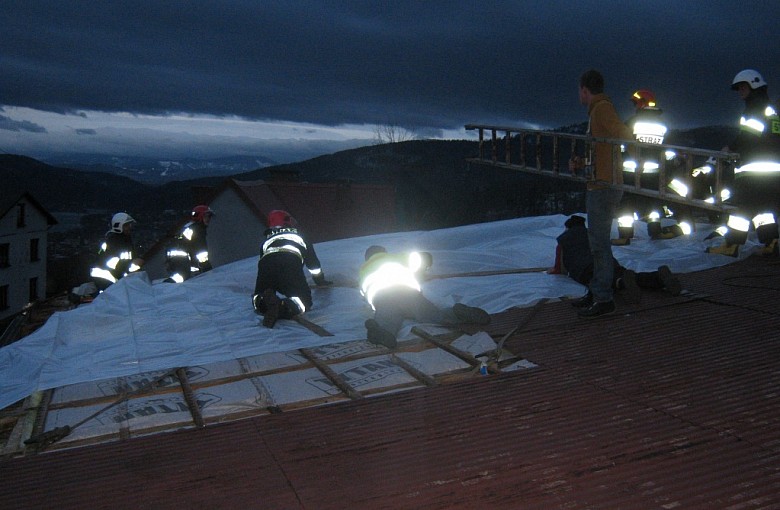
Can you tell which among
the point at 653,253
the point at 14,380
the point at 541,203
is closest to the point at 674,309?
A: the point at 653,253

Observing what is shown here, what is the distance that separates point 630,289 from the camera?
5.32m

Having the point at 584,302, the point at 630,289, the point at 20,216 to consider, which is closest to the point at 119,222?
the point at 584,302

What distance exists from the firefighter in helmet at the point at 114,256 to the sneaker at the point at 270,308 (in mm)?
3597

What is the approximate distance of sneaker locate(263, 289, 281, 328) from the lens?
212 inches

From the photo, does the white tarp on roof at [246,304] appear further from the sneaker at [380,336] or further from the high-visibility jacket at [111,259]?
the high-visibility jacket at [111,259]

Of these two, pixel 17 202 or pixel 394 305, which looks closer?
pixel 394 305

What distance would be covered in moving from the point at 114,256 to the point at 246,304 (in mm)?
3069

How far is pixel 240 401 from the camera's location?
373 cm

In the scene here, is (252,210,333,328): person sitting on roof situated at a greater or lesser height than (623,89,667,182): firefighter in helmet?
lesser

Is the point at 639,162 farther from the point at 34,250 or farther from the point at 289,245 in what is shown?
the point at 34,250

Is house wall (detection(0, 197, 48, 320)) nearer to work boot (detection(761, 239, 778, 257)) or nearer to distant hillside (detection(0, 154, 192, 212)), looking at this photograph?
distant hillside (detection(0, 154, 192, 212))

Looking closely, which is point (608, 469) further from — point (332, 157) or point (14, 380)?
point (332, 157)

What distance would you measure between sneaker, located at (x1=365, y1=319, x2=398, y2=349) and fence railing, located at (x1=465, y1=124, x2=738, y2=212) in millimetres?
2059

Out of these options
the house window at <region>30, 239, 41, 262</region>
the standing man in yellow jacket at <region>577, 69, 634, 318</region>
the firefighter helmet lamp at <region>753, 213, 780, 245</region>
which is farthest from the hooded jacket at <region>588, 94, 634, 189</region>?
the house window at <region>30, 239, 41, 262</region>
